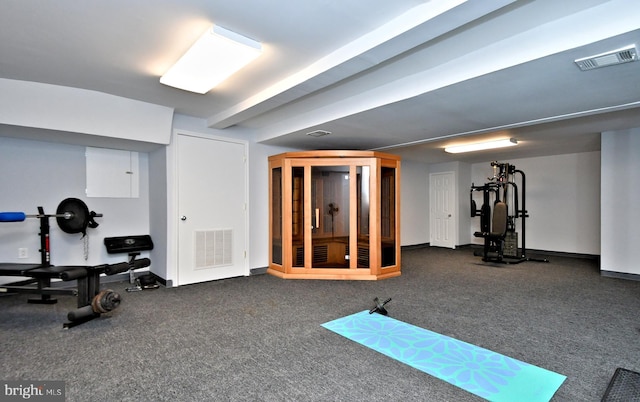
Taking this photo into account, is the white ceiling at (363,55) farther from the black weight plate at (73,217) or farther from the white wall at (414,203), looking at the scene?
the white wall at (414,203)

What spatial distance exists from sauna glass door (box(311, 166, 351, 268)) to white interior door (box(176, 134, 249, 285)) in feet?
3.78

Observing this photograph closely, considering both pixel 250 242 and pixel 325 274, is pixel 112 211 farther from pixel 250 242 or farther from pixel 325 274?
pixel 325 274

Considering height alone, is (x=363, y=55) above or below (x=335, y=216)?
above

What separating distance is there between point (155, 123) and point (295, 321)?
10.2 feet

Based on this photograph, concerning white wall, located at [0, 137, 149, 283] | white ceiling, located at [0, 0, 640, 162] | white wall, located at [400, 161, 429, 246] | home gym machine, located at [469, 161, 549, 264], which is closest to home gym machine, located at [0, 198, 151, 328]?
white wall, located at [0, 137, 149, 283]

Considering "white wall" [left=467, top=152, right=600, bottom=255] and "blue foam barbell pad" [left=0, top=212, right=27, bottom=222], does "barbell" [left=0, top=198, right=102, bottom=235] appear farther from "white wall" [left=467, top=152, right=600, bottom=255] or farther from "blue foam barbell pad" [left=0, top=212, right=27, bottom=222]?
"white wall" [left=467, top=152, right=600, bottom=255]

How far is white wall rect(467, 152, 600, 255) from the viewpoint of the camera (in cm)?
710

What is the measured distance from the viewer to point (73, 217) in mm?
4426

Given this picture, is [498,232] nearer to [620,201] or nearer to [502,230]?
[502,230]

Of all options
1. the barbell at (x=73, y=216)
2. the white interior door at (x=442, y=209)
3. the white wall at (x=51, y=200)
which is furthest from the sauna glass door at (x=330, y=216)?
the white interior door at (x=442, y=209)

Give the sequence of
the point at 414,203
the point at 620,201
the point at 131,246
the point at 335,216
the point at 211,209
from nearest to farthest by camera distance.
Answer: the point at 131,246, the point at 211,209, the point at 620,201, the point at 335,216, the point at 414,203

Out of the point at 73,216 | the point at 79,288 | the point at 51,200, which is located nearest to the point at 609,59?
the point at 79,288

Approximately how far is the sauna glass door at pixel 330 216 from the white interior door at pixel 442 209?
443 cm

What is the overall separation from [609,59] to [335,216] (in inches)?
148
